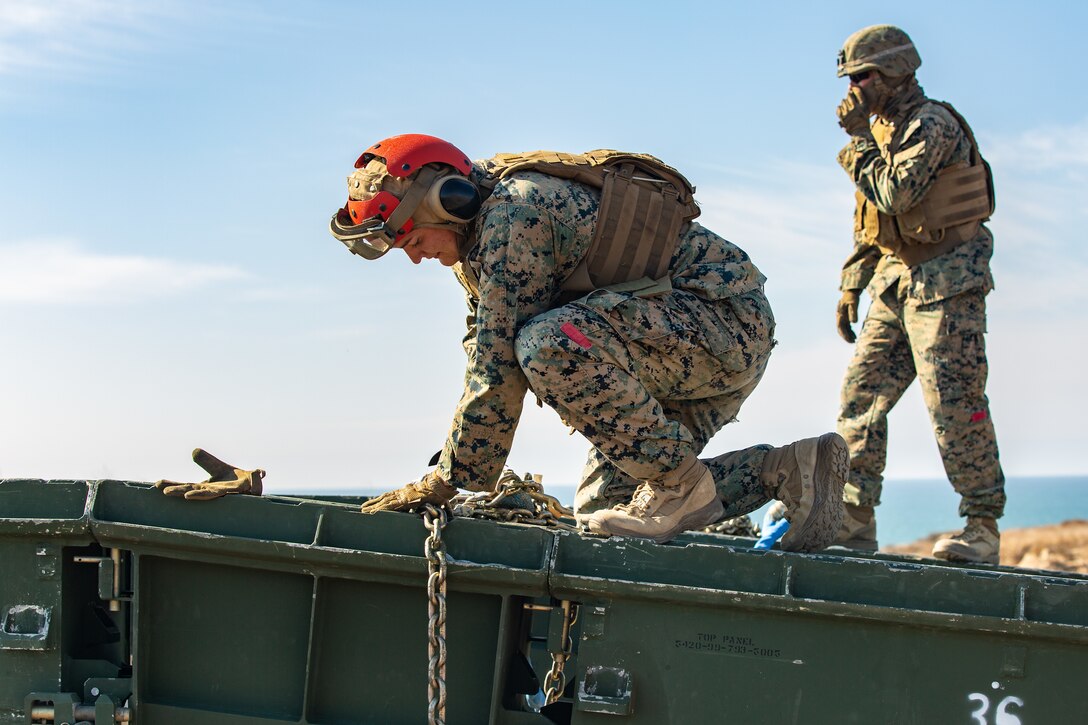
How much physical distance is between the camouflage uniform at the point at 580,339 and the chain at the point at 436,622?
0.42 meters

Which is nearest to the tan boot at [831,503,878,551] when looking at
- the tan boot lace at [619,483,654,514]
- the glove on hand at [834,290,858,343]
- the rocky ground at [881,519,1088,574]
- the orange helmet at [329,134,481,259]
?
the glove on hand at [834,290,858,343]

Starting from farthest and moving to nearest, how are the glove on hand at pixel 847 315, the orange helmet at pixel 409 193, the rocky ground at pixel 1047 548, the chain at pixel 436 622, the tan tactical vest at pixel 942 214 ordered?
the rocky ground at pixel 1047 548, the glove on hand at pixel 847 315, the tan tactical vest at pixel 942 214, the orange helmet at pixel 409 193, the chain at pixel 436 622

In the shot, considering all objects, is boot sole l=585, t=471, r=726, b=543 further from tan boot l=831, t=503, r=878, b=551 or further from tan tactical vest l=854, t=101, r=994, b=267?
tan tactical vest l=854, t=101, r=994, b=267

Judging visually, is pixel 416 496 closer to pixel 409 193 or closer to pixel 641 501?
pixel 641 501

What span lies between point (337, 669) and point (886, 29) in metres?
3.95

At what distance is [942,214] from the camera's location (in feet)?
21.1

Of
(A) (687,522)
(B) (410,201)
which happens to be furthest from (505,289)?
(A) (687,522)

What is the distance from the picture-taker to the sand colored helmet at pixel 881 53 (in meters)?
6.51

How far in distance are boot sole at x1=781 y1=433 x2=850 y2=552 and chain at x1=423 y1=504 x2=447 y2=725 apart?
1.20 metres

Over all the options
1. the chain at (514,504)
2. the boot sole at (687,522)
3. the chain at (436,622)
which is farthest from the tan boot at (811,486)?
the chain at (436,622)

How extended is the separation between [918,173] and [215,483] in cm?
346

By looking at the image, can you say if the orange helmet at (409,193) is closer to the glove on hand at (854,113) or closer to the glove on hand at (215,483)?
the glove on hand at (215,483)

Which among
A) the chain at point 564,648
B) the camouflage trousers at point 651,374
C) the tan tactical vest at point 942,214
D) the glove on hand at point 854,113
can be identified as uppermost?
the glove on hand at point 854,113

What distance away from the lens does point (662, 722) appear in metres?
4.04
